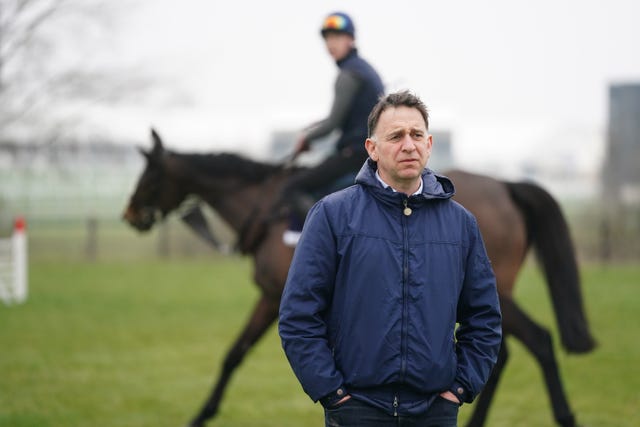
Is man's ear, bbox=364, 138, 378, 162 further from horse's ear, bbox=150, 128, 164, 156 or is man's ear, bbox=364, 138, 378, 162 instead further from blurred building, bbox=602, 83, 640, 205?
blurred building, bbox=602, 83, 640, 205

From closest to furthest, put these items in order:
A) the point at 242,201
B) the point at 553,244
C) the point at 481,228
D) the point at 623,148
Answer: the point at 481,228
the point at 553,244
the point at 242,201
the point at 623,148

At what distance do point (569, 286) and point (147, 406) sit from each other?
3.70 meters

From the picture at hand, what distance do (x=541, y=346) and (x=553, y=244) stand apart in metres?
0.95

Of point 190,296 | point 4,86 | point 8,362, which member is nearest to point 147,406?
point 8,362

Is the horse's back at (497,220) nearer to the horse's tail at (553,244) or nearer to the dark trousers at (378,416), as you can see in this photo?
the horse's tail at (553,244)

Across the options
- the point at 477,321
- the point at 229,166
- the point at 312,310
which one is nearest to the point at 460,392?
the point at 477,321

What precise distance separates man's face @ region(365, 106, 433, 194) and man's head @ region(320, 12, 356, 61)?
9.81ft

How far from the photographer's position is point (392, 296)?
107 inches

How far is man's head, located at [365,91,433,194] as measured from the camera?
2791mm

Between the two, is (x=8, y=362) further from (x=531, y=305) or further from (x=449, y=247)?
(x=531, y=305)

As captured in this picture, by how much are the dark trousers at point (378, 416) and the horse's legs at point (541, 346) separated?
10.3 ft

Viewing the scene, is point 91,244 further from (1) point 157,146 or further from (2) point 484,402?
(2) point 484,402

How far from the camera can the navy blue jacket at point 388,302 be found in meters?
2.71

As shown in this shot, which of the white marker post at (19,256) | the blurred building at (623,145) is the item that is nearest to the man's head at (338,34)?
the white marker post at (19,256)
